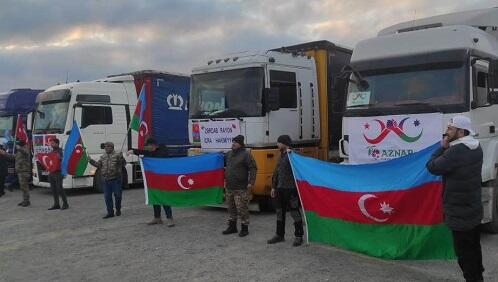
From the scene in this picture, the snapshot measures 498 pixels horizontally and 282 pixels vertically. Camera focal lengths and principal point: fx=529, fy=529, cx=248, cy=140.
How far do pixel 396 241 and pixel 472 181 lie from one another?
5.09ft

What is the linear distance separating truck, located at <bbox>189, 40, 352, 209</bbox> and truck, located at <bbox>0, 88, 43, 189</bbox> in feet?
29.9

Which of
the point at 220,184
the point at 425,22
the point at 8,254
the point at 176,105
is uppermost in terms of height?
the point at 425,22

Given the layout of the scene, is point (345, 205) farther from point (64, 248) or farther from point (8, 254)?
point (8, 254)

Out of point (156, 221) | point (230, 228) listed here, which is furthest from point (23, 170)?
point (230, 228)

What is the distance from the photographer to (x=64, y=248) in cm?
848

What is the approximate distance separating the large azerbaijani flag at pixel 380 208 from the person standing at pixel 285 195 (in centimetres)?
42

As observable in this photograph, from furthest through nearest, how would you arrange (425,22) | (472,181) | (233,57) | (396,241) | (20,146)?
(20,146) → (233,57) → (425,22) → (396,241) → (472,181)

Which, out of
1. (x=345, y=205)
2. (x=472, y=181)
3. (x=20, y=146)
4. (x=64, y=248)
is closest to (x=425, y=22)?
(x=345, y=205)

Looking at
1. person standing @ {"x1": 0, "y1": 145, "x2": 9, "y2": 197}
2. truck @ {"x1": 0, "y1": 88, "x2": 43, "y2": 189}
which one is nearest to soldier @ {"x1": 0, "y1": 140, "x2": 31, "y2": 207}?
person standing @ {"x1": 0, "y1": 145, "x2": 9, "y2": 197}

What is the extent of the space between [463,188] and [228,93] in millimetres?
6422

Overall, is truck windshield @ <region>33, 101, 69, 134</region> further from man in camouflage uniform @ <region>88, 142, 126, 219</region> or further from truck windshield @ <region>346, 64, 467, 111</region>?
truck windshield @ <region>346, 64, 467, 111</region>

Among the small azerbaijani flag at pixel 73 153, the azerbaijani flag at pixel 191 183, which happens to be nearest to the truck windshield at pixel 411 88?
the azerbaijani flag at pixel 191 183

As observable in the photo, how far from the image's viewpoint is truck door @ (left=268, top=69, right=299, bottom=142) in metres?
Answer: 10.8

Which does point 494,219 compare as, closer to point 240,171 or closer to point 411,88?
point 411,88
